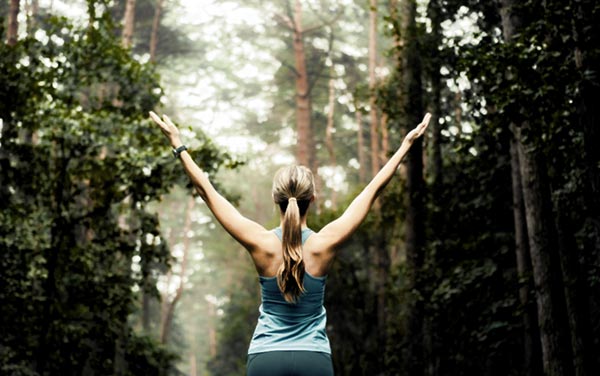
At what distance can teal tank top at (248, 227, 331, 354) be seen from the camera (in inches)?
124

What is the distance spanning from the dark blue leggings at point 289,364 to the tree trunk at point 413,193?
1019 centimetres

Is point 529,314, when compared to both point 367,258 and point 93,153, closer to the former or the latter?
point 93,153

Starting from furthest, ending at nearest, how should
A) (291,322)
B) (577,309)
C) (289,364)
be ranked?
(577,309)
(291,322)
(289,364)

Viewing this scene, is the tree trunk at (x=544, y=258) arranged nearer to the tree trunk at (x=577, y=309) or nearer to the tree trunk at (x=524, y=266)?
the tree trunk at (x=577, y=309)

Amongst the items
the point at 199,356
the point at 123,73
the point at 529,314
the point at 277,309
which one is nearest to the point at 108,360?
the point at 123,73

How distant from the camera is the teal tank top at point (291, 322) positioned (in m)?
3.15

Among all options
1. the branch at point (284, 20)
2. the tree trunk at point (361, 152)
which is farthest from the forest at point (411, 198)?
the branch at point (284, 20)

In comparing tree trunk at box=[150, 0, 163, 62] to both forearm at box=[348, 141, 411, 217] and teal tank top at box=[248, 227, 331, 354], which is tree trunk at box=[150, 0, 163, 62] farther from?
teal tank top at box=[248, 227, 331, 354]

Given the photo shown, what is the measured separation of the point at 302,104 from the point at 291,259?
26220 mm

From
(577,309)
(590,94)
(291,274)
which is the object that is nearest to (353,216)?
(291,274)

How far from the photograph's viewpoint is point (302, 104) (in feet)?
95.8

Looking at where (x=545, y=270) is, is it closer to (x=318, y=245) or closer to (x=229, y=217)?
(x=318, y=245)

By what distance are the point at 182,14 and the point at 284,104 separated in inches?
257

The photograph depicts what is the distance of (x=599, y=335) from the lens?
445 inches
